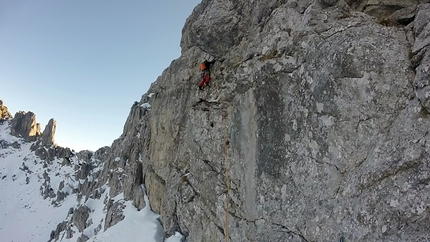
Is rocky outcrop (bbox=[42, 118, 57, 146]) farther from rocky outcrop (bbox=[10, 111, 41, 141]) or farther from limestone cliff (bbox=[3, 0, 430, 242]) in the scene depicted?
limestone cliff (bbox=[3, 0, 430, 242])

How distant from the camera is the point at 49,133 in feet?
377

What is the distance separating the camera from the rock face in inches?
289

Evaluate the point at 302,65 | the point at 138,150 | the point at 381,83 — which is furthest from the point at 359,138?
the point at 138,150

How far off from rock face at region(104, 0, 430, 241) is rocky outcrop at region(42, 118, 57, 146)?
11499cm

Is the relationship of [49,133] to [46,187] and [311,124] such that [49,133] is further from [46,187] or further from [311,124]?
[311,124]

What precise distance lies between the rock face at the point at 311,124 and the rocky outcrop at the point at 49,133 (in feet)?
377

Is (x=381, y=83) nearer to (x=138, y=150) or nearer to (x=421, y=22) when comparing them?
(x=421, y=22)

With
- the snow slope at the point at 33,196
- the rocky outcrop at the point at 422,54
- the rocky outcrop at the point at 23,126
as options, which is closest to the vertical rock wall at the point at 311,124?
the rocky outcrop at the point at 422,54

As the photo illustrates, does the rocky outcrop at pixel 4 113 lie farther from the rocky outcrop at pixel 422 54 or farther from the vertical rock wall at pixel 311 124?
the rocky outcrop at pixel 422 54

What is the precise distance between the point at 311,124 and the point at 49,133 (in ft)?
407

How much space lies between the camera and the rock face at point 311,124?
7348mm

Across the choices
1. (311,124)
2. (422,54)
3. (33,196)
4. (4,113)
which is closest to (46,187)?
(33,196)

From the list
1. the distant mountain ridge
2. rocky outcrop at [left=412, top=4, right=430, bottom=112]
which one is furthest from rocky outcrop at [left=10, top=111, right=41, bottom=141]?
rocky outcrop at [left=412, top=4, right=430, bottom=112]

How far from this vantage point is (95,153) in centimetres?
8075
